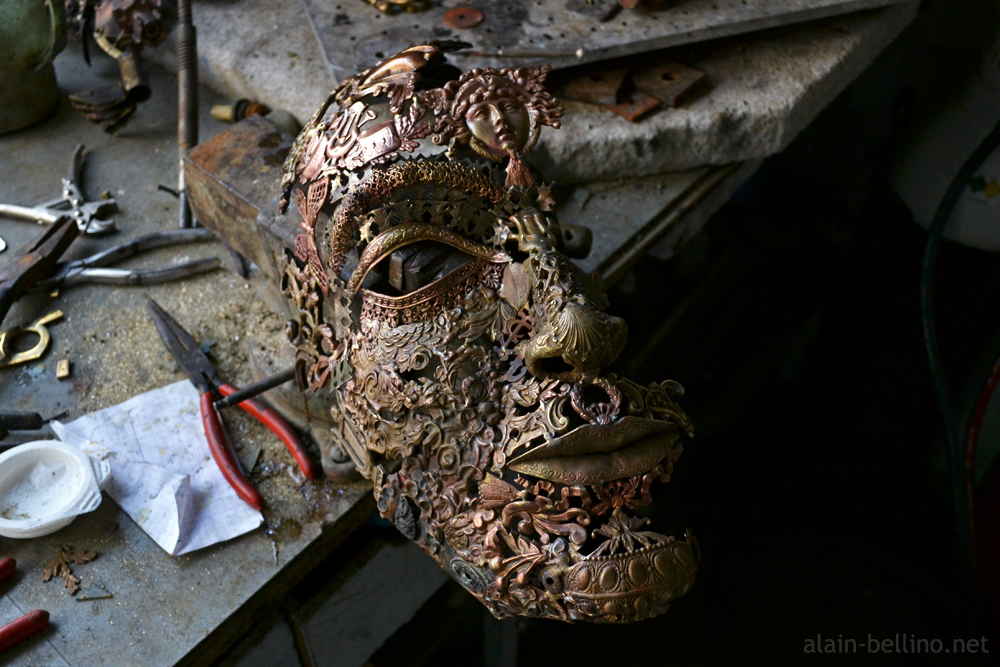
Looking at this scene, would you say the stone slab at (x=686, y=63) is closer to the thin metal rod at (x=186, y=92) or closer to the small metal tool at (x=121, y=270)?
the thin metal rod at (x=186, y=92)

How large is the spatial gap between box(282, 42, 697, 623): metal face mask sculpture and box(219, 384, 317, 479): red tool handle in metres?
0.24

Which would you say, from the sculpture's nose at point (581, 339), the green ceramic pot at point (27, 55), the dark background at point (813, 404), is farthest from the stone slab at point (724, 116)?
the green ceramic pot at point (27, 55)

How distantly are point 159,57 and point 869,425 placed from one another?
2.90m

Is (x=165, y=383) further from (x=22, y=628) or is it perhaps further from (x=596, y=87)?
(x=596, y=87)

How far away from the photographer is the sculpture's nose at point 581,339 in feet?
3.48

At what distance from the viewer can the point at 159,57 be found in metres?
2.80

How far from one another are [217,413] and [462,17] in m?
1.34

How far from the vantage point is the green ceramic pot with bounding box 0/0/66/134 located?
237 centimetres

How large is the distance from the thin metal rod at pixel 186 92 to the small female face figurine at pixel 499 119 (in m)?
1.31

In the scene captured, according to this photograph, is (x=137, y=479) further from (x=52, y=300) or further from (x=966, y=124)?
(x=966, y=124)

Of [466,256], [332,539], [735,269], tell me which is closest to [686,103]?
[735,269]

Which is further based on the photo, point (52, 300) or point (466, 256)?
point (52, 300)

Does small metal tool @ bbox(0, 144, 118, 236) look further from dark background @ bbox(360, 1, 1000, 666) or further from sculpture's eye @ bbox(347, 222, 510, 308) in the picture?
dark background @ bbox(360, 1, 1000, 666)

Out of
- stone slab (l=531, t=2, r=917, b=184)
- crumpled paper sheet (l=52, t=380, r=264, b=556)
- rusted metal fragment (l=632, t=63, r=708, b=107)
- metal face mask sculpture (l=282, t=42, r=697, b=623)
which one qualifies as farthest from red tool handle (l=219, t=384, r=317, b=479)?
rusted metal fragment (l=632, t=63, r=708, b=107)
